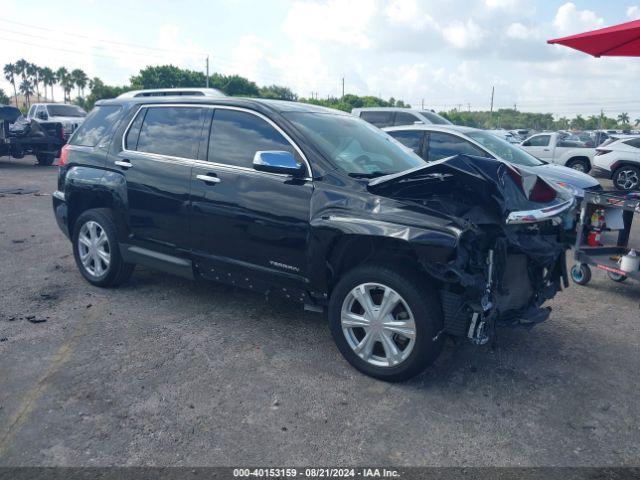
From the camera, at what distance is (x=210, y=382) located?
3559mm

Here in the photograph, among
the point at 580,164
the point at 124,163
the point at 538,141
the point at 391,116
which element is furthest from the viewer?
the point at 538,141

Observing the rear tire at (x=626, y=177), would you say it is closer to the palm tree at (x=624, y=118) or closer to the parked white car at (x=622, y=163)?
the parked white car at (x=622, y=163)

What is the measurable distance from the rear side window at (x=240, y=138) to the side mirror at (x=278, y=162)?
0.23 m

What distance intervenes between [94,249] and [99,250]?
67 millimetres

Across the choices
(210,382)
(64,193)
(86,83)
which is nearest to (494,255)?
(210,382)

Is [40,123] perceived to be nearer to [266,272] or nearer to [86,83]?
[266,272]

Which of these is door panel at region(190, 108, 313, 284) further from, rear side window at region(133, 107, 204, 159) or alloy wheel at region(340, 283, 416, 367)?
alloy wheel at region(340, 283, 416, 367)

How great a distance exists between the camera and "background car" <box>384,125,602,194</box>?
27.2 feet

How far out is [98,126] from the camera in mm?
5395

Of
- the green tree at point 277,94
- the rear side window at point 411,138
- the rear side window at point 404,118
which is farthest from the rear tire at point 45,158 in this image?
the green tree at point 277,94

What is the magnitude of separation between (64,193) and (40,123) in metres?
13.0

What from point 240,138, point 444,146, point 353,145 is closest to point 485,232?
point 353,145

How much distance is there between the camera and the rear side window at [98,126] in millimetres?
5273

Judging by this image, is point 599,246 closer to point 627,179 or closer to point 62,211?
point 62,211
